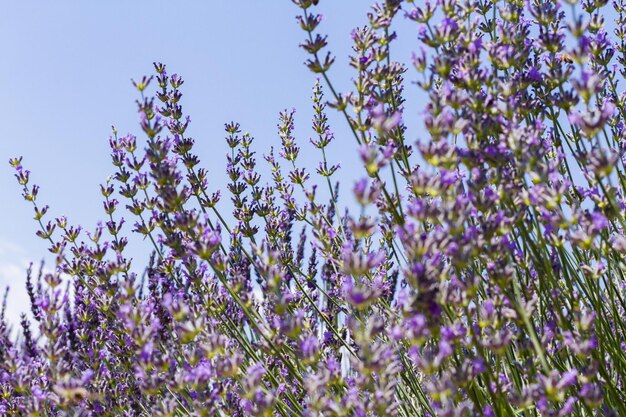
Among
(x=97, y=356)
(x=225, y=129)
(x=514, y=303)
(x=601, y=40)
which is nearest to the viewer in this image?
(x=514, y=303)

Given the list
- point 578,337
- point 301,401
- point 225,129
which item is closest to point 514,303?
point 578,337

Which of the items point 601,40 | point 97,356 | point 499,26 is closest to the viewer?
point 499,26

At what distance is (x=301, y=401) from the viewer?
2.98 m

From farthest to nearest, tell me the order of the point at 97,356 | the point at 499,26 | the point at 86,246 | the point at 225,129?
the point at 225,129 < the point at 86,246 < the point at 97,356 < the point at 499,26

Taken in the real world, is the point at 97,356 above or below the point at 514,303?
above

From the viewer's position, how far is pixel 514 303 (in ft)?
→ 5.26

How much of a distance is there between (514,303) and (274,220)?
1.86 metres

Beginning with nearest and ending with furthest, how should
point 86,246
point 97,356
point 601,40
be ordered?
point 601,40
point 97,356
point 86,246

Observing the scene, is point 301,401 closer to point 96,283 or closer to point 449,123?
point 96,283

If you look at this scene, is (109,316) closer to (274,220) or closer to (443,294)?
(274,220)

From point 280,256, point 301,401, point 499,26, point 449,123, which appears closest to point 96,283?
point 280,256

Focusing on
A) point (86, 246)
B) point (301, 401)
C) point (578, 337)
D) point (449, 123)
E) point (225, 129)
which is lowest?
point (578, 337)

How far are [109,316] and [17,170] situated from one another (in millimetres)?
1128

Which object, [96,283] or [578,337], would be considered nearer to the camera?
[578,337]
